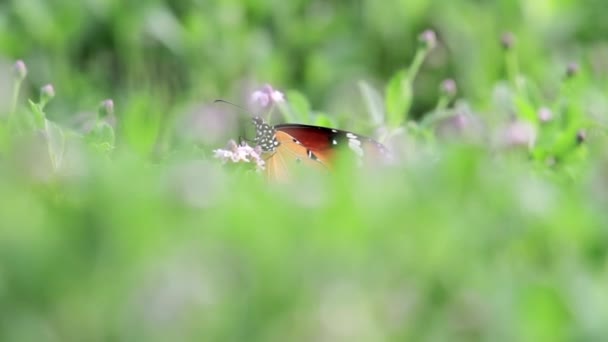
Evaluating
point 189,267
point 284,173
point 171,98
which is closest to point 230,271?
point 189,267

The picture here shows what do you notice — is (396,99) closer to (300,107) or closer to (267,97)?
(300,107)

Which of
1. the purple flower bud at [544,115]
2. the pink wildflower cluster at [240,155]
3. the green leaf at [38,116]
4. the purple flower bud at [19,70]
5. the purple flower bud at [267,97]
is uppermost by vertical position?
the purple flower bud at [544,115]

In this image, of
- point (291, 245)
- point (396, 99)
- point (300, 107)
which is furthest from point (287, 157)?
point (291, 245)

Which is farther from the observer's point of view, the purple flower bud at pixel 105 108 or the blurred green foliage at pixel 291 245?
the purple flower bud at pixel 105 108

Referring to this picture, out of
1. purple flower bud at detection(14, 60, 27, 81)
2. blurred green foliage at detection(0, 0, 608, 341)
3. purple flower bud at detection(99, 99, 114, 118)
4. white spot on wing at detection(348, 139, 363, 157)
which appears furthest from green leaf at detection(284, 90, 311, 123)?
purple flower bud at detection(14, 60, 27, 81)

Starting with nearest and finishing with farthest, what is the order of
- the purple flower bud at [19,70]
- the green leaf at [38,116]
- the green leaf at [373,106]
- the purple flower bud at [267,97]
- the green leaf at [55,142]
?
1. the green leaf at [55,142]
2. the green leaf at [38,116]
3. the purple flower bud at [19,70]
4. the purple flower bud at [267,97]
5. the green leaf at [373,106]

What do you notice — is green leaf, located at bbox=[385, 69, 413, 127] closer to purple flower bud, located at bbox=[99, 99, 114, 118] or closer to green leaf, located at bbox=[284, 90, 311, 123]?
green leaf, located at bbox=[284, 90, 311, 123]

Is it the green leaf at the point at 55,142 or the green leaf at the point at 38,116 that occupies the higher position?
the green leaf at the point at 38,116

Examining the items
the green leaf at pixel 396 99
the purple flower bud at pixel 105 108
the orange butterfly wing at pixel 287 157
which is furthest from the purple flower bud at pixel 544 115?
the purple flower bud at pixel 105 108

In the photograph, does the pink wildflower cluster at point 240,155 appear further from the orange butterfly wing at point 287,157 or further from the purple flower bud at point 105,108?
the purple flower bud at point 105,108
